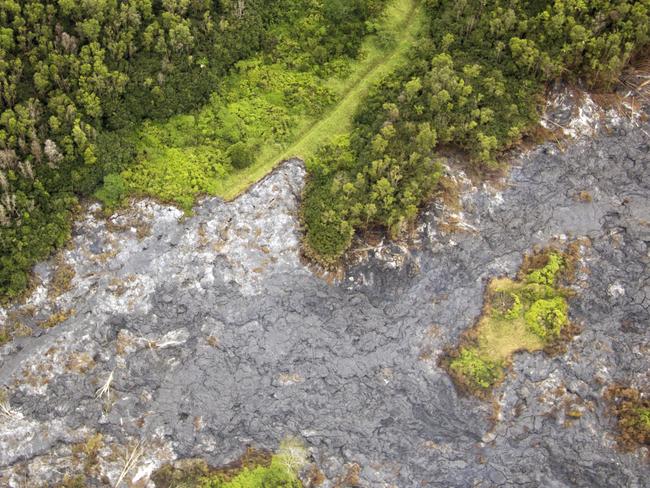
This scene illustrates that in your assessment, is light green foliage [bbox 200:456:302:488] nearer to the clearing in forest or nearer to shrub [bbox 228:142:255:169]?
the clearing in forest

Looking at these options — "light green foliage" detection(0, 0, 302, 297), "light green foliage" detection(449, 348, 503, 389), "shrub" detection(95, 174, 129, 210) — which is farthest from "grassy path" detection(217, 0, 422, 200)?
"light green foliage" detection(449, 348, 503, 389)

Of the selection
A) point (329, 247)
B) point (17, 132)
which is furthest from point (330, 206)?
point (17, 132)

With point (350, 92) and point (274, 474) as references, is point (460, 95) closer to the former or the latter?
point (350, 92)

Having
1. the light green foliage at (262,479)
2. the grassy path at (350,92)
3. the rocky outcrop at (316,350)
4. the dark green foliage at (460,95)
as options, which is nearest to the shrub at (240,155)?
the grassy path at (350,92)

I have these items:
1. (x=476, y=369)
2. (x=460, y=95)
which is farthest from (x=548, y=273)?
(x=460, y=95)

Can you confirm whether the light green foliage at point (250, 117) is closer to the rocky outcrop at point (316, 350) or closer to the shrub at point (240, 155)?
the shrub at point (240, 155)

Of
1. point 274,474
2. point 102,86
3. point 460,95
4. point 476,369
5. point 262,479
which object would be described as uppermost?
point 460,95

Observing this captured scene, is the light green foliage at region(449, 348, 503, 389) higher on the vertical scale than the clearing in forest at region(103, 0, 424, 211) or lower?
lower
